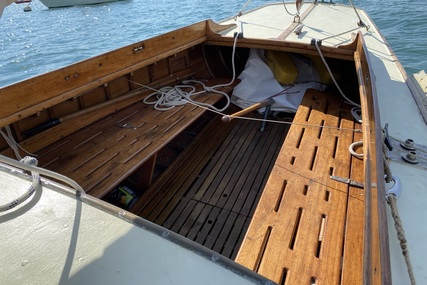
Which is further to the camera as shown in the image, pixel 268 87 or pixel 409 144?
pixel 268 87

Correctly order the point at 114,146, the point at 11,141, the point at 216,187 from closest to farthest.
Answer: the point at 11,141
the point at 114,146
the point at 216,187

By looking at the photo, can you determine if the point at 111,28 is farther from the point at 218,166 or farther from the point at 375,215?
the point at 375,215

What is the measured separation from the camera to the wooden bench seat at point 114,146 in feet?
6.22

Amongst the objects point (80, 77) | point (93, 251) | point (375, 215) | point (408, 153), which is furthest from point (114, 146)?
point (408, 153)

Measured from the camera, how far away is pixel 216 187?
2.42 meters

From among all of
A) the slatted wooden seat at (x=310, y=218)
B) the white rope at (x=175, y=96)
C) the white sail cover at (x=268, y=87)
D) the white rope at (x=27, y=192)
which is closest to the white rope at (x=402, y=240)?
the slatted wooden seat at (x=310, y=218)

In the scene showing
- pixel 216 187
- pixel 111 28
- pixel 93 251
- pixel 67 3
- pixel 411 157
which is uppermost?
pixel 93 251

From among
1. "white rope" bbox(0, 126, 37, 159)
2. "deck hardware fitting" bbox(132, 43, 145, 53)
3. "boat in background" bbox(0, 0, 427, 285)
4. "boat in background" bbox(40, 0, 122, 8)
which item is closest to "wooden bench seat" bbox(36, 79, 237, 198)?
"boat in background" bbox(0, 0, 427, 285)

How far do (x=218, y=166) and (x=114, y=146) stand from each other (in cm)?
87

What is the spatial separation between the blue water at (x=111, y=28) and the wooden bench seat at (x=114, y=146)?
5.55 m

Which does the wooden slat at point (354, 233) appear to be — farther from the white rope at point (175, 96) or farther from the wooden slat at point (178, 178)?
the white rope at point (175, 96)

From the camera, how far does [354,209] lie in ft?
5.24

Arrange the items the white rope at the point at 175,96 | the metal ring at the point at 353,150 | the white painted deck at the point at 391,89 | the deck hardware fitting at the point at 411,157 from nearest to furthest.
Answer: the white painted deck at the point at 391,89 → the deck hardware fitting at the point at 411,157 → the metal ring at the point at 353,150 → the white rope at the point at 175,96

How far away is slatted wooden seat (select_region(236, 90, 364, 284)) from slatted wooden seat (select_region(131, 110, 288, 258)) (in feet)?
1.50
